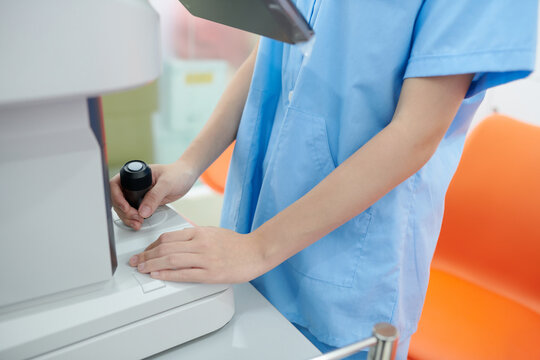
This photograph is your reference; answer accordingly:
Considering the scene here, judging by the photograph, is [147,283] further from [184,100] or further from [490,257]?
[184,100]

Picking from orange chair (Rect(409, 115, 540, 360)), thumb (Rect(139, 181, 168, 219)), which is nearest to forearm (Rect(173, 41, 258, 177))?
thumb (Rect(139, 181, 168, 219))

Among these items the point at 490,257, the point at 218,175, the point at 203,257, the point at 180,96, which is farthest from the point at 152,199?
the point at 180,96

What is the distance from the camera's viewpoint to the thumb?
0.60 meters

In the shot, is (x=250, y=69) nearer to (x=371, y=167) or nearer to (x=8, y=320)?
(x=371, y=167)

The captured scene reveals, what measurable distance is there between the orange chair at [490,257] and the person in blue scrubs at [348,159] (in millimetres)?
352

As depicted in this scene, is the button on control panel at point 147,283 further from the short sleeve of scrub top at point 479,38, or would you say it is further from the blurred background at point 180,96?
the blurred background at point 180,96

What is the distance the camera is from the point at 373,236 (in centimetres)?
61

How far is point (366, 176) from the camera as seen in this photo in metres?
0.52

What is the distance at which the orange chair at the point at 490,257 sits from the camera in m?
0.97

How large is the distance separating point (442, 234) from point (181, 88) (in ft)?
5.56

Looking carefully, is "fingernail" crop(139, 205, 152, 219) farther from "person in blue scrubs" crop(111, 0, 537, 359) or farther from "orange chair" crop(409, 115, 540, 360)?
"orange chair" crop(409, 115, 540, 360)

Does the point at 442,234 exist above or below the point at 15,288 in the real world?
below

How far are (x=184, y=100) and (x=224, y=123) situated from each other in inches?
70.6

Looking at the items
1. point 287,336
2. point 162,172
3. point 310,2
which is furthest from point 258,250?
point 310,2
